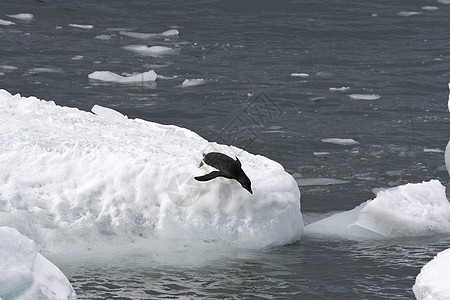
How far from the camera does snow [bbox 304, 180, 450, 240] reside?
8.07 m

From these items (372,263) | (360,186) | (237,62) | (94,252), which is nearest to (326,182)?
(360,186)

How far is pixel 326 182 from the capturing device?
9.62 m

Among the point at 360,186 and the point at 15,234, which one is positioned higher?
the point at 15,234

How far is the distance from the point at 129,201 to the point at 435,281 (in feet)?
7.95

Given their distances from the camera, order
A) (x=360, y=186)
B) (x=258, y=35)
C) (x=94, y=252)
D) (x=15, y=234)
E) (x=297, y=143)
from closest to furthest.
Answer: (x=15, y=234) < (x=94, y=252) < (x=360, y=186) < (x=297, y=143) < (x=258, y=35)

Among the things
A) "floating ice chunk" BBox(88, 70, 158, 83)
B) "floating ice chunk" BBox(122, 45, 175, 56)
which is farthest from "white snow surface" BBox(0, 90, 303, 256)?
"floating ice chunk" BBox(122, 45, 175, 56)

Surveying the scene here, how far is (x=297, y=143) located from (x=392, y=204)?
119 inches

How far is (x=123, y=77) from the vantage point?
13852mm

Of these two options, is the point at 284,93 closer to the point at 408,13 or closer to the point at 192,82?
the point at 192,82

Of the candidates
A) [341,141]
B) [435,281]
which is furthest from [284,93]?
[435,281]

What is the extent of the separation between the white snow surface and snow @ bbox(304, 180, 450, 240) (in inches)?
19.0

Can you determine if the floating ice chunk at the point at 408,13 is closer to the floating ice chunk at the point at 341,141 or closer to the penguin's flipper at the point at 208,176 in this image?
the floating ice chunk at the point at 341,141

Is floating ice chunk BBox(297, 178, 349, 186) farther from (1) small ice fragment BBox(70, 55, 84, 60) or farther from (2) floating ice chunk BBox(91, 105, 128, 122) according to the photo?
(1) small ice fragment BBox(70, 55, 84, 60)

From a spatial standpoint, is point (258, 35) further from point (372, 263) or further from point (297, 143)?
point (372, 263)
